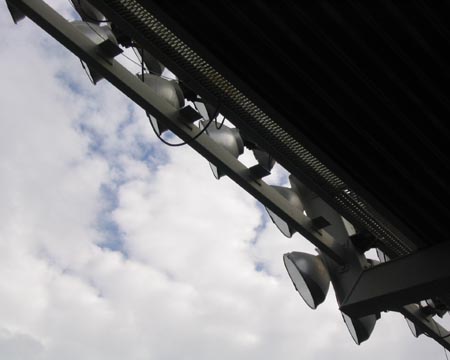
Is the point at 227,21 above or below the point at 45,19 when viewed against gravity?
below

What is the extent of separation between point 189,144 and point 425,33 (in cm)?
178

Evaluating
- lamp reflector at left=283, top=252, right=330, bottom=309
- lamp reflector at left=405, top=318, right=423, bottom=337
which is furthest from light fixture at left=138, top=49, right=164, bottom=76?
lamp reflector at left=405, top=318, right=423, bottom=337

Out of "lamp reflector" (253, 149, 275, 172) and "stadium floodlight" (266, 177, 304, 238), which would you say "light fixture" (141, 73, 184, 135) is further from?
"stadium floodlight" (266, 177, 304, 238)

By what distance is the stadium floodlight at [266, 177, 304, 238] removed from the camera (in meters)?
5.10

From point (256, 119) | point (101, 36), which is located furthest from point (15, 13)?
point (256, 119)

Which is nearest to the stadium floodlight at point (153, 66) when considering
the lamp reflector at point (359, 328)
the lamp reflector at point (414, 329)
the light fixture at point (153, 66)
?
the light fixture at point (153, 66)

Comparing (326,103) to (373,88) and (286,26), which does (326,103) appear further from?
(286,26)

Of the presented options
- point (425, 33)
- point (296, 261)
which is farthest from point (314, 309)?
point (425, 33)

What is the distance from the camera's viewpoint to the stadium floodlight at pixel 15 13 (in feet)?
11.6

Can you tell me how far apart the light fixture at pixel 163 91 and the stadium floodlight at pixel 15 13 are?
0.89 m

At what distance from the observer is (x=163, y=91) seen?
4.19 m

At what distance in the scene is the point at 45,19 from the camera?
11.5 ft

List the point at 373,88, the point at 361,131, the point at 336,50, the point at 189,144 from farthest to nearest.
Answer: the point at 189,144, the point at 361,131, the point at 373,88, the point at 336,50

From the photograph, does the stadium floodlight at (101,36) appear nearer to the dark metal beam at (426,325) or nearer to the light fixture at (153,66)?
the light fixture at (153,66)
